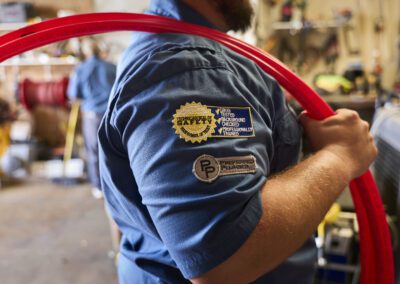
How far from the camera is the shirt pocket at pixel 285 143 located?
2.29 ft

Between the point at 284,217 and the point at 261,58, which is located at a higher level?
the point at 261,58

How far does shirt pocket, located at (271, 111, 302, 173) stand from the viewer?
2.29 ft

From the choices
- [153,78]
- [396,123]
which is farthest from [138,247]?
[396,123]

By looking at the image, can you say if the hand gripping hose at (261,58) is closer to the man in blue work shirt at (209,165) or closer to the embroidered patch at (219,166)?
the man in blue work shirt at (209,165)

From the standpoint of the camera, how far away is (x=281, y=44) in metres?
4.07

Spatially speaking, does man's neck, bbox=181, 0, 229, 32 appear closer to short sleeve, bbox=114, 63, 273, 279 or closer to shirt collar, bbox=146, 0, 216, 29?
shirt collar, bbox=146, 0, 216, 29

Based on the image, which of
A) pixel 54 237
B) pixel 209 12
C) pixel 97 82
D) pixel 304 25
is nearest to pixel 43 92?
pixel 97 82

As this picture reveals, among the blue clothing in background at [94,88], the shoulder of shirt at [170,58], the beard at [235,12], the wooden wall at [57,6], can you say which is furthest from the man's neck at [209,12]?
the wooden wall at [57,6]

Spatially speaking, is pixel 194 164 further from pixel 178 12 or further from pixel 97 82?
pixel 97 82

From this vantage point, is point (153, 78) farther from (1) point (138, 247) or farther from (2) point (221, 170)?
(1) point (138, 247)

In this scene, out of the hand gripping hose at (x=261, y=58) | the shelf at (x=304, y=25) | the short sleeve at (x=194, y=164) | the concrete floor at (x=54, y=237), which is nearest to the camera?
the short sleeve at (x=194, y=164)

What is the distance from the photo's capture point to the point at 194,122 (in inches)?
20.1

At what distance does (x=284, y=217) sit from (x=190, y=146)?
180 millimetres

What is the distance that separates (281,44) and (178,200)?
390 centimetres
